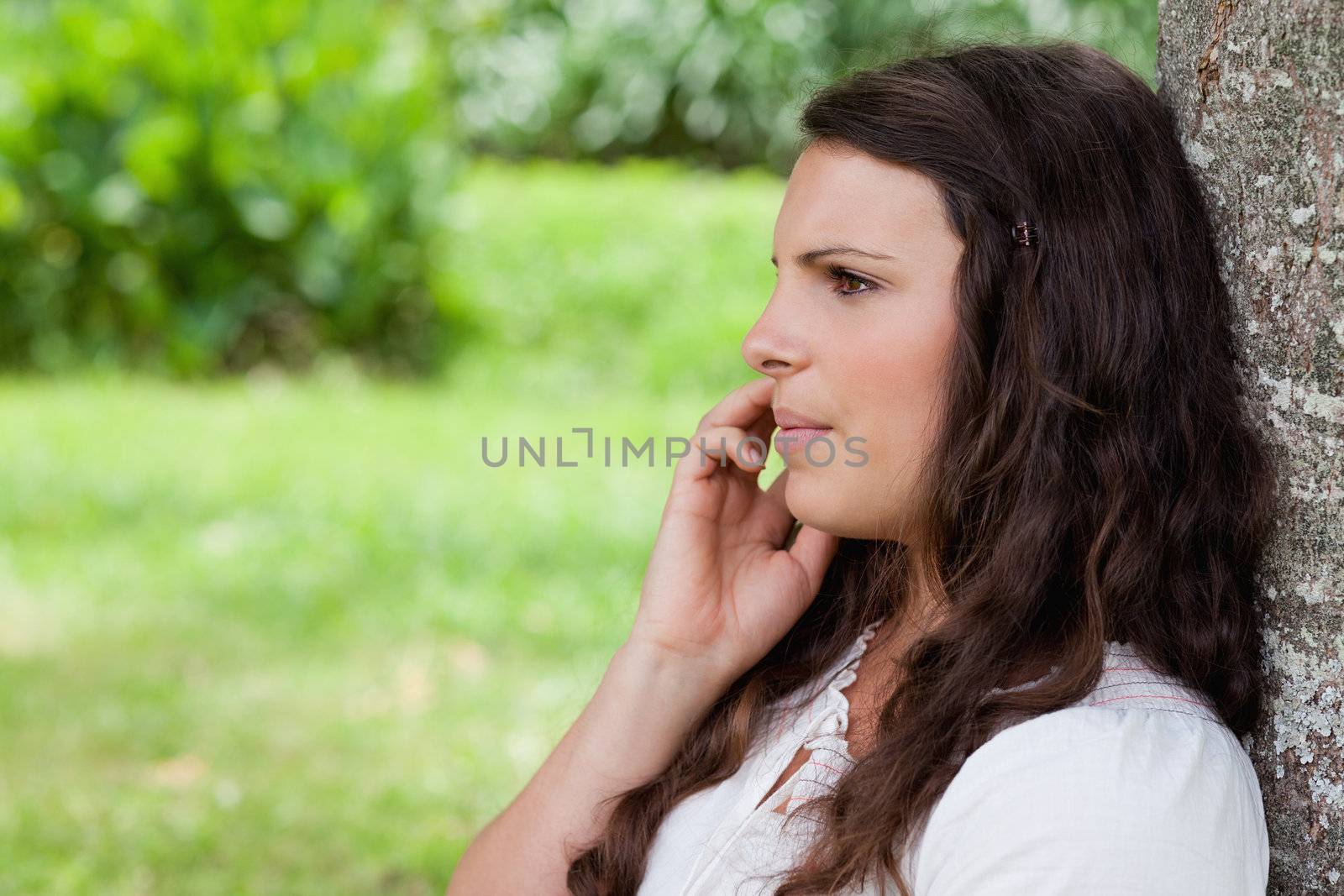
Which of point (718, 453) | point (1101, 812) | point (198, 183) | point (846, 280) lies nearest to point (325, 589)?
point (718, 453)

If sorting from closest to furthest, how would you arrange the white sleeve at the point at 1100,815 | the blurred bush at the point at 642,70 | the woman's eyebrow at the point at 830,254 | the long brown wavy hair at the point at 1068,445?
the white sleeve at the point at 1100,815 < the long brown wavy hair at the point at 1068,445 < the woman's eyebrow at the point at 830,254 < the blurred bush at the point at 642,70

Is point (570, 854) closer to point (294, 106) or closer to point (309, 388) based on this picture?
point (309, 388)

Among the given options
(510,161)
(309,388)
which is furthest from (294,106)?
(510,161)

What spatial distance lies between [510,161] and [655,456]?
5.84 meters

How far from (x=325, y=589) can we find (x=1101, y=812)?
11.5ft

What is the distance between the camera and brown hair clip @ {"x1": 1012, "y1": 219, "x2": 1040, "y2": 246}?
5.13 ft

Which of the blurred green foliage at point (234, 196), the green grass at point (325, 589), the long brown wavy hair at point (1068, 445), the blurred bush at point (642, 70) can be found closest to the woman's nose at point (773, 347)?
the long brown wavy hair at point (1068, 445)

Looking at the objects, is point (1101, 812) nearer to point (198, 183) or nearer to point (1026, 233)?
point (1026, 233)

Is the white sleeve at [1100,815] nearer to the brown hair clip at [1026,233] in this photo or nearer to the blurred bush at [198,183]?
the brown hair clip at [1026,233]

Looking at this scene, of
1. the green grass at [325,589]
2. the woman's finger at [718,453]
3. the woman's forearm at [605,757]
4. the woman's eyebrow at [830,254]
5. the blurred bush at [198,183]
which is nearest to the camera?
the woman's eyebrow at [830,254]

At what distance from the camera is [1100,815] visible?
1.28 m

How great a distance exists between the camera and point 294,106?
683cm

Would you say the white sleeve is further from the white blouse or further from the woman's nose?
the woman's nose

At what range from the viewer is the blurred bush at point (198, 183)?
654 cm
